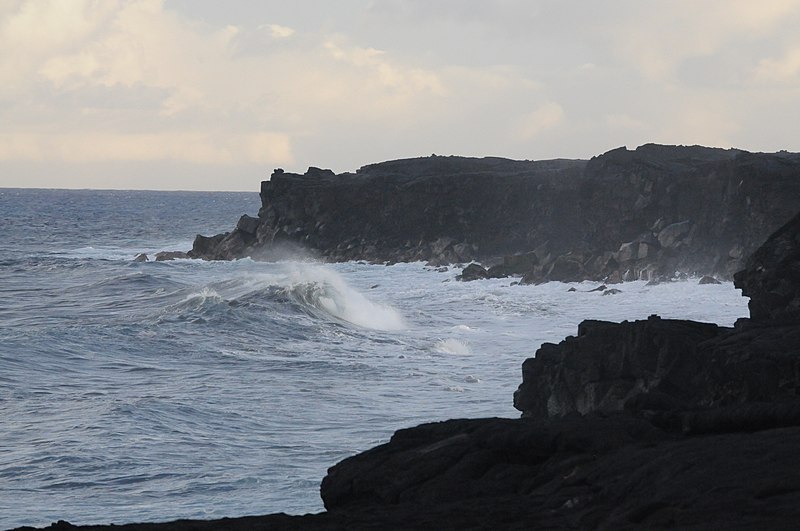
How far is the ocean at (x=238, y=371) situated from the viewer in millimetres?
20141

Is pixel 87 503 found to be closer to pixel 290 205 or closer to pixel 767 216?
pixel 767 216

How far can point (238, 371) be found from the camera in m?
32.2

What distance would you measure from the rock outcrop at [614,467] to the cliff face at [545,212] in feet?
109

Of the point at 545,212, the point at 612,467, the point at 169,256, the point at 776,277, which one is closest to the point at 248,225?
the point at 169,256

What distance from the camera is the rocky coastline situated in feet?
29.9

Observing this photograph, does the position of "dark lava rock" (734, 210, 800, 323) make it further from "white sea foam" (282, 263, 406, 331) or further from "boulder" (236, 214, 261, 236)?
"boulder" (236, 214, 261, 236)

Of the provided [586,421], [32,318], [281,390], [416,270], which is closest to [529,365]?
[281,390]

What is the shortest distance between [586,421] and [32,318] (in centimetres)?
3714

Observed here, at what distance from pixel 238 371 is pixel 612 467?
22.8 metres

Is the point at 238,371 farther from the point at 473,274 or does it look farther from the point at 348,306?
the point at 473,274

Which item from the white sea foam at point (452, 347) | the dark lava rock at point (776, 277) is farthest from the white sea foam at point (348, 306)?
the dark lava rock at point (776, 277)

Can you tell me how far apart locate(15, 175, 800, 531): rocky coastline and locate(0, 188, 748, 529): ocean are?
6382mm

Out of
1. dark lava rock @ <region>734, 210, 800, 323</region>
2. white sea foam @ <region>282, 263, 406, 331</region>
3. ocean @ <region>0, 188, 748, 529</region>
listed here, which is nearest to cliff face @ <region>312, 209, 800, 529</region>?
dark lava rock @ <region>734, 210, 800, 323</region>

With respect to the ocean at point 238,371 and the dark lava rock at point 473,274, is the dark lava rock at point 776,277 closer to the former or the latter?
the ocean at point 238,371
